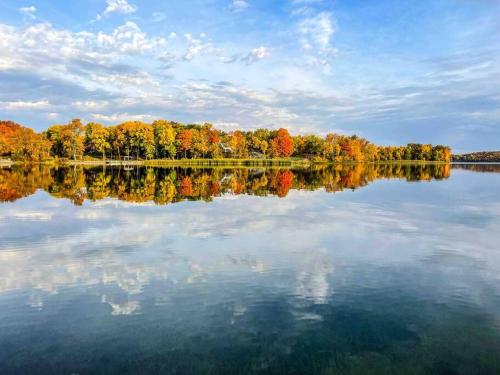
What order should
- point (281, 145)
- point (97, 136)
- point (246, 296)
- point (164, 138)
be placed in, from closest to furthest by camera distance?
point (246, 296) < point (97, 136) < point (164, 138) < point (281, 145)

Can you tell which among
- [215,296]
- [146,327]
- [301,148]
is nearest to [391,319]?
[215,296]

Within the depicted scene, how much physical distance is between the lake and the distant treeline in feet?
366

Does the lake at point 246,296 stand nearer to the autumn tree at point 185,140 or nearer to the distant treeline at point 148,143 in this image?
the distant treeline at point 148,143

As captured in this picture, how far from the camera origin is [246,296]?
12461 millimetres

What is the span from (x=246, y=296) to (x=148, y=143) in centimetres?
12900

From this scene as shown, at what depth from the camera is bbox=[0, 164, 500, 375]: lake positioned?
8.80 meters

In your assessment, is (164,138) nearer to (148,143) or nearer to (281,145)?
(148,143)

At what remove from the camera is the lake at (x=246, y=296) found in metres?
8.80

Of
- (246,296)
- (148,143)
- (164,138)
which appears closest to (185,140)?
(164,138)

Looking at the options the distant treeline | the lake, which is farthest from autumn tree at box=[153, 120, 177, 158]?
the lake

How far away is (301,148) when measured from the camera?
19812 centimetres

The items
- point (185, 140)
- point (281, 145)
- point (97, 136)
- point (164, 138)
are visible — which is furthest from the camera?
point (281, 145)

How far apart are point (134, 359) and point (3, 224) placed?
65.9 ft

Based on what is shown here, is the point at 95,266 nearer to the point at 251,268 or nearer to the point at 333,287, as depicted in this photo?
the point at 251,268
